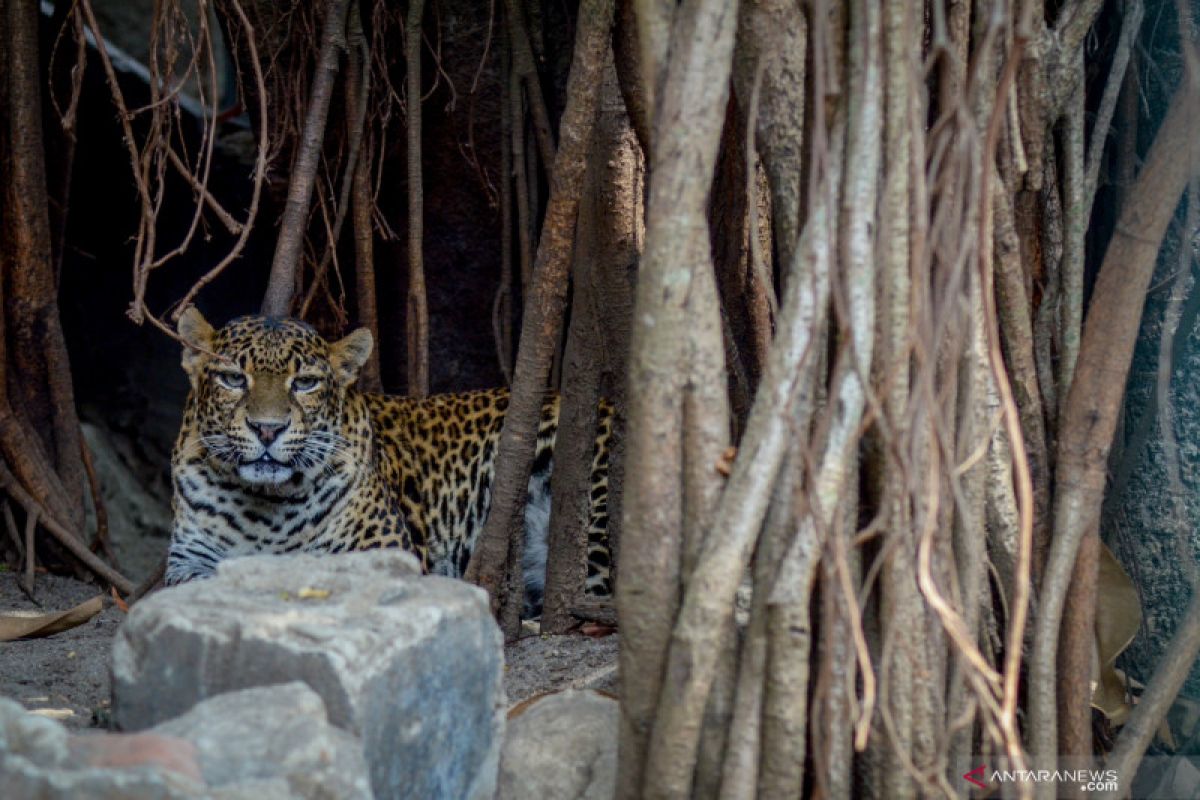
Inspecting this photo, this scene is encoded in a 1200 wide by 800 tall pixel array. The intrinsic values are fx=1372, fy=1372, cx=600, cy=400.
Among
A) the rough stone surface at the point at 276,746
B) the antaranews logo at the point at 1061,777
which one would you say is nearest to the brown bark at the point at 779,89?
the antaranews logo at the point at 1061,777

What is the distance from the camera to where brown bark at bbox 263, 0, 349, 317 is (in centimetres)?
582

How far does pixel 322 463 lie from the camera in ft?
20.3

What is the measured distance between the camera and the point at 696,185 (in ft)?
10.7

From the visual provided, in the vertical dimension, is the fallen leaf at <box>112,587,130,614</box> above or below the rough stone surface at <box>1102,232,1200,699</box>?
below

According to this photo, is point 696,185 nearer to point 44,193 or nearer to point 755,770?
point 755,770

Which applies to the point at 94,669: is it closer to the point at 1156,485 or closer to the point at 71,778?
the point at 71,778

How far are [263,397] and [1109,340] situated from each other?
11.4 feet

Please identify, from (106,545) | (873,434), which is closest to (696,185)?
(873,434)

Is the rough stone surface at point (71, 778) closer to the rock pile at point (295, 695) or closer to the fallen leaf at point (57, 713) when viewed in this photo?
the rock pile at point (295, 695)

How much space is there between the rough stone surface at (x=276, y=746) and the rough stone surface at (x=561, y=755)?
3.06 feet

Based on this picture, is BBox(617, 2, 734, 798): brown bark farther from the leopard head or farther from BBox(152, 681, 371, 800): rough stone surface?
the leopard head

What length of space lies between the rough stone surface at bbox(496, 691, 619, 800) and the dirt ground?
56cm

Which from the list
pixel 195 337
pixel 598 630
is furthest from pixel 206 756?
pixel 195 337

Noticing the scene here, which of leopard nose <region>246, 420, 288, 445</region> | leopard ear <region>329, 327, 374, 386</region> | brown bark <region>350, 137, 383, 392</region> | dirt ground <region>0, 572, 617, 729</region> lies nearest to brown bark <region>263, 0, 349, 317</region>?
leopard ear <region>329, 327, 374, 386</region>
